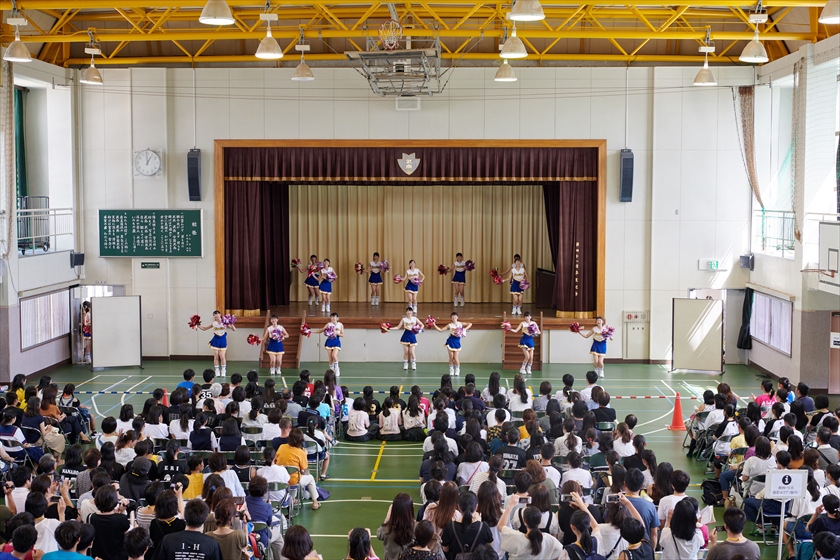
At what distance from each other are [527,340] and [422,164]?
16.3 ft

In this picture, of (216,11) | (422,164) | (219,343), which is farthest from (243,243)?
(216,11)

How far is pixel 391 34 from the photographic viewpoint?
16.3 meters

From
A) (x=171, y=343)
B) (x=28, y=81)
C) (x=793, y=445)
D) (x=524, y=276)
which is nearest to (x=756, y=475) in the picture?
(x=793, y=445)

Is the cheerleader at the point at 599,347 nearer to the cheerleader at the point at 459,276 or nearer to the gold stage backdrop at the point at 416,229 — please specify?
the cheerleader at the point at 459,276

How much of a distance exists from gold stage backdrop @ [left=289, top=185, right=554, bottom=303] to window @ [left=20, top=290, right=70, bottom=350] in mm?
6911

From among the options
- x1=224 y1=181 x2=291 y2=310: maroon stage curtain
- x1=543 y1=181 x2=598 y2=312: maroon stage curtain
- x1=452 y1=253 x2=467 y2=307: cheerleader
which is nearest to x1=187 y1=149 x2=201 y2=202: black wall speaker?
x1=224 y1=181 x2=291 y2=310: maroon stage curtain

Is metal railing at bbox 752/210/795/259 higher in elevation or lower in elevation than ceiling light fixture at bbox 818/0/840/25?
lower

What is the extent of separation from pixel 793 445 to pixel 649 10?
14.1 metres

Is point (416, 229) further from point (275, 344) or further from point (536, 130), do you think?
point (275, 344)

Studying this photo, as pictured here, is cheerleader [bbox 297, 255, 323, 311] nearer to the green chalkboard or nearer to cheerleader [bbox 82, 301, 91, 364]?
the green chalkboard

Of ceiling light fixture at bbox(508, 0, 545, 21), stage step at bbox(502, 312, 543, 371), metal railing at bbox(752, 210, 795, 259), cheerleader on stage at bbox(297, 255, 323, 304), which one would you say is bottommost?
stage step at bbox(502, 312, 543, 371)

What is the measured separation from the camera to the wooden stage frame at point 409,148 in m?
21.8

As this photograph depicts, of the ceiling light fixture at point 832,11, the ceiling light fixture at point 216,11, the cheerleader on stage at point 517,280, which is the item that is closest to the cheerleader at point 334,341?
the cheerleader on stage at point 517,280

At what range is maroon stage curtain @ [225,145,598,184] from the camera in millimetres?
21953
